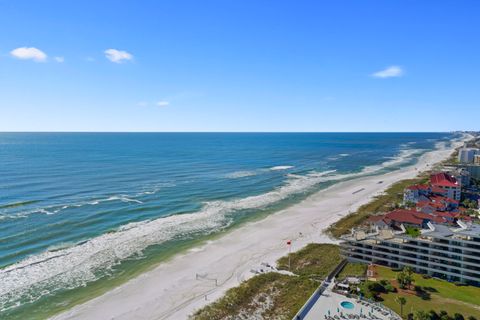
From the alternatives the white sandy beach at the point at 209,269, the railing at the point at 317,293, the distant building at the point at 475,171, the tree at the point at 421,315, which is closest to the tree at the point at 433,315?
the tree at the point at 421,315

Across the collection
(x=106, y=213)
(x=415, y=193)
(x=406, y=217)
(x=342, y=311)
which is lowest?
(x=342, y=311)

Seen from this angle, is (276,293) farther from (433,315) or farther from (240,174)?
(240,174)

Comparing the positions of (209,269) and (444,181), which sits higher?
(444,181)

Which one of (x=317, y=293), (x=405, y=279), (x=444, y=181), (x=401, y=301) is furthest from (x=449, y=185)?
(x=317, y=293)

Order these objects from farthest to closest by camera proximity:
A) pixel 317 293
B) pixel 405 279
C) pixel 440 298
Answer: pixel 405 279 → pixel 317 293 → pixel 440 298

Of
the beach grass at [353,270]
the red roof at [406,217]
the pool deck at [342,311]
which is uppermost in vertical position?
the red roof at [406,217]

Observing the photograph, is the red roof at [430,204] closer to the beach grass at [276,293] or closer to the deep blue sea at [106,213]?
the deep blue sea at [106,213]

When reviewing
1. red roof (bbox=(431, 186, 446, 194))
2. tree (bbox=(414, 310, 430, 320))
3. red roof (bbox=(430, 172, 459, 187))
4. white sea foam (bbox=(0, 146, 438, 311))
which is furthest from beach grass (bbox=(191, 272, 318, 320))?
red roof (bbox=(430, 172, 459, 187))
